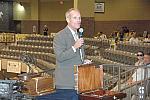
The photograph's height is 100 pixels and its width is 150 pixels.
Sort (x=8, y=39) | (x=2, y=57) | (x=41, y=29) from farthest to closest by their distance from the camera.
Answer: (x=41, y=29), (x=8, y=39), (x=2, y=57)

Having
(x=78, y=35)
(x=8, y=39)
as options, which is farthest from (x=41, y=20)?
(x=78, y=35)

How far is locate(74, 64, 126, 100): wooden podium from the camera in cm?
388

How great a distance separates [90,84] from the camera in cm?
400

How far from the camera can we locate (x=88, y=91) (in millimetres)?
3979

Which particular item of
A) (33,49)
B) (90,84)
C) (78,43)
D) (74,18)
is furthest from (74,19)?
(33,49)

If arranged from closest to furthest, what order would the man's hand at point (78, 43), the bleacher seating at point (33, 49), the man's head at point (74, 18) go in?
the man's hand at point (78, 43) < the man's head at point (74, 18) < the bleacher seating at point (33, 49)

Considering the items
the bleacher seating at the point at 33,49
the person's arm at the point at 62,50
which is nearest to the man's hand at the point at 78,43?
the person's arm at the point at 62,50

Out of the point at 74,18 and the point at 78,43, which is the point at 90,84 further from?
the point at 74,18

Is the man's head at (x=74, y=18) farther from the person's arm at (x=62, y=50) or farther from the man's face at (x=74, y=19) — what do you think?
the person's arm at (x=62, y=50)

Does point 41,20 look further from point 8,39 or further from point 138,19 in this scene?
point 138,19

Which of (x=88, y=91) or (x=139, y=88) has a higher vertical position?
(x=88, y=91)

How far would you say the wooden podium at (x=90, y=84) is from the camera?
3.88m

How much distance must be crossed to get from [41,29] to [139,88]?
21107 mm

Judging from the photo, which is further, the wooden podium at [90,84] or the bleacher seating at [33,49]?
the bleacher seating at [33,49]
